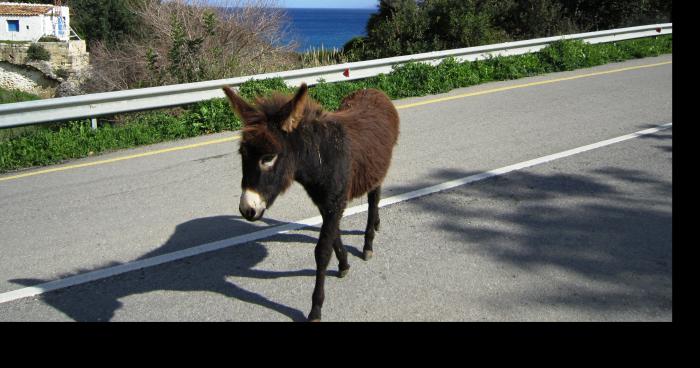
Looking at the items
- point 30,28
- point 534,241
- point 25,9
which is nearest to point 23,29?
point 30,28

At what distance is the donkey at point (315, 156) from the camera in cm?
358

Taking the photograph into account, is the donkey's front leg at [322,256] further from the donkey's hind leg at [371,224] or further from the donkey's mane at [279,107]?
the donkey's hind leg at [371,224]

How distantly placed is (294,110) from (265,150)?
34 cm

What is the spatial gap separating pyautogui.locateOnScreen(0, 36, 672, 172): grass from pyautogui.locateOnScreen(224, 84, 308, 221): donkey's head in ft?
20.3

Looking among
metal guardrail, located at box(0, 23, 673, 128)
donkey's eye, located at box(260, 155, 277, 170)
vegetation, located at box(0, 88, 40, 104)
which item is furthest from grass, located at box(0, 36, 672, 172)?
vegetation, located at box(0, 88, 40, 104)

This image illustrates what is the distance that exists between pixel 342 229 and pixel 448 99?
6795 mm

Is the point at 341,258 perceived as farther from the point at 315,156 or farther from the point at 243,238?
the point at 243,238

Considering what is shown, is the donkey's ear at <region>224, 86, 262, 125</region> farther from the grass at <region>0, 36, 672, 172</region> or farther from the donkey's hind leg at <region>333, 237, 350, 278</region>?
the grass at <region>0, 36, 672, 172</region>

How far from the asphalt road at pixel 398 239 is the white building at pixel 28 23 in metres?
41.7

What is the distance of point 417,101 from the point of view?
11.7 m

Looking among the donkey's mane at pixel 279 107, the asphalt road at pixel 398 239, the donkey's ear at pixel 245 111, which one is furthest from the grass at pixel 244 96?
the donkey's ear at pixel 245 111

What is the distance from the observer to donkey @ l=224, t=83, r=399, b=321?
358 cm

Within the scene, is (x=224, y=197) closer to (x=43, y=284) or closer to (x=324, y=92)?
(x=43, y=284)
